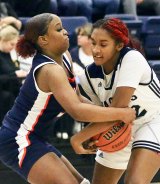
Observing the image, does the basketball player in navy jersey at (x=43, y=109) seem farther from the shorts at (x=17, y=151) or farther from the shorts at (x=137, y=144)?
the shorts at (x=137, y=144)

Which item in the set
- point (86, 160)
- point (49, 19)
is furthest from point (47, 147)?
point (86, 160)

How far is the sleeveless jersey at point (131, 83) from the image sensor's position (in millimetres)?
3588


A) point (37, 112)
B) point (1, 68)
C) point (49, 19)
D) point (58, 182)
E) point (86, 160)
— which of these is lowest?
point (86, 160)

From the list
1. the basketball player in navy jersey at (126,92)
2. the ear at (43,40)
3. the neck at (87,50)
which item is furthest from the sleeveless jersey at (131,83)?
the neck at (87,50)

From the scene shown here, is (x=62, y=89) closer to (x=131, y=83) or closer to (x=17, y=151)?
(x=131, y=83)

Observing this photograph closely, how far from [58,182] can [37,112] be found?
0.45 metres

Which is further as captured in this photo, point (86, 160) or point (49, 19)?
point (86, 160)

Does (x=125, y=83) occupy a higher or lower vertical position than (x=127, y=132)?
higher

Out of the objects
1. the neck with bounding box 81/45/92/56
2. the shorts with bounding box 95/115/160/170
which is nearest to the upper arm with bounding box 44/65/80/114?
the shorts with bounding box 95/115/160/170

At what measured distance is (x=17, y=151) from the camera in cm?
373

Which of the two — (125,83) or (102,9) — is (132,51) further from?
(102,9)

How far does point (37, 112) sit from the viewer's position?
371cm

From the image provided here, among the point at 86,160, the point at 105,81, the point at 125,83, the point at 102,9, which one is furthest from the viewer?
the point at 102,9

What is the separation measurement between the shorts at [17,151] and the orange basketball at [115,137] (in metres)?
0.30
